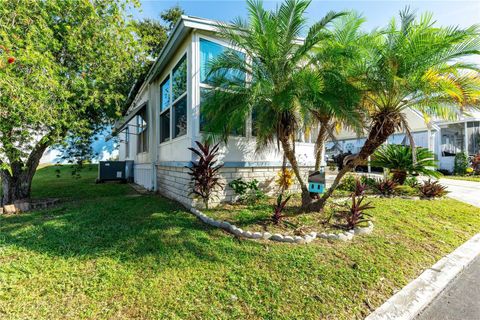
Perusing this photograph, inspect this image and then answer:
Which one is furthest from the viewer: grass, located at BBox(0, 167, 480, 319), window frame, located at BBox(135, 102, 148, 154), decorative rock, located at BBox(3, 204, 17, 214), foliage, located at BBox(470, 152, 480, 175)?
foliage, located at BBox(470, 152, 480, 175)

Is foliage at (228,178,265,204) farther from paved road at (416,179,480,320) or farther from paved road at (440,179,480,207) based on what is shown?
paved road at (440,179,480,207)

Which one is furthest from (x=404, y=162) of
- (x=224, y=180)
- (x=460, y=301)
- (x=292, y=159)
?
(x=224, y=180)

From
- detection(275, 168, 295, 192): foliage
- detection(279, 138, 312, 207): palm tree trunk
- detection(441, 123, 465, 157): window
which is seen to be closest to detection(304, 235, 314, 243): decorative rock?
detection(279, 138, 312, 207): palm tree trunk

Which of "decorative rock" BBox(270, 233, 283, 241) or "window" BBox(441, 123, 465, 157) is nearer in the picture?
"decorative rock" BBox(270, 233, 283, 241)

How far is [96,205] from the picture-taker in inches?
287

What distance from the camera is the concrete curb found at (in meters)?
Result: 2.87

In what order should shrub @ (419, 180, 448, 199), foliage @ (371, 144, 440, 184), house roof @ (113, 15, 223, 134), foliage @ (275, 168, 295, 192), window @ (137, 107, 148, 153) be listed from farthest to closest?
1. window @ (137, 107, 148, 153)
2. foliage @ (371, 144, 440, 184)
3. shrub @ (419, 180, 448, 199)
4. foliage @ (275, 168, 295, 192)
5. house roof @ (113, 15, 223, 134)

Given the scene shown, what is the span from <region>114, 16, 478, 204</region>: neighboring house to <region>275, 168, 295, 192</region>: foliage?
0.21m

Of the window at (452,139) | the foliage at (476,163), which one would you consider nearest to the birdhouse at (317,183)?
the foliage at (476,163)

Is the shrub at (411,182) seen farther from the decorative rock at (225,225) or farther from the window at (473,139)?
the window at (473,139)

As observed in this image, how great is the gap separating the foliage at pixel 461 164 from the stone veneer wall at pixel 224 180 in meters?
14.4

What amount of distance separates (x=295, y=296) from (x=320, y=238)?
1835mm

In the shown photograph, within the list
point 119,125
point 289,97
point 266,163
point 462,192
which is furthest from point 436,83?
point 119,125

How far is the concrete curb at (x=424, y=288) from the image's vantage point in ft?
9.43
